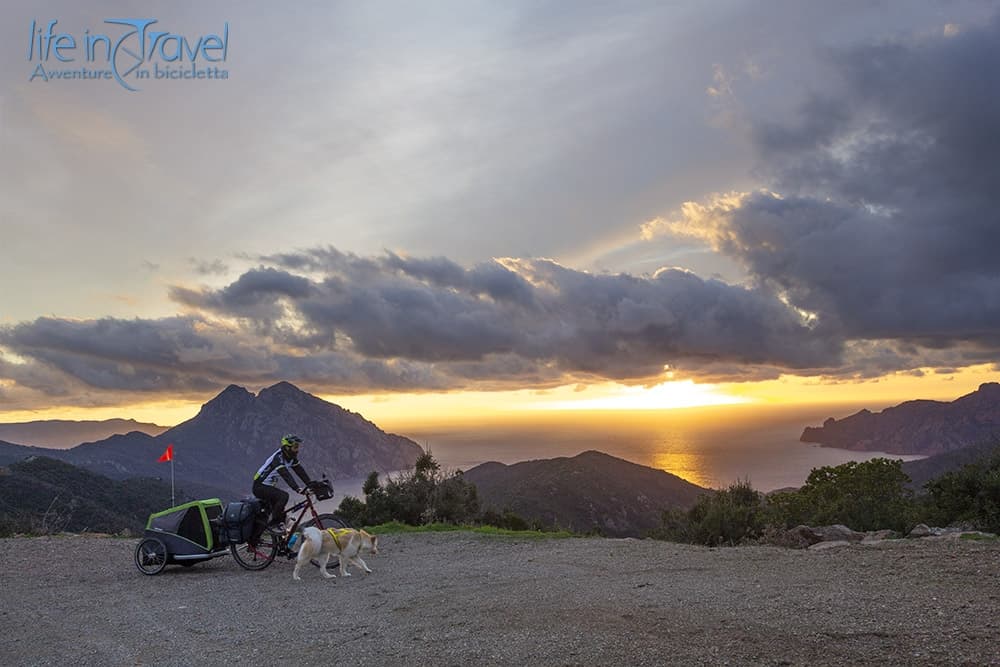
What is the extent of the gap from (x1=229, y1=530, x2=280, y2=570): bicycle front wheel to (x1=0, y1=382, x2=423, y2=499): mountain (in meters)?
91.5

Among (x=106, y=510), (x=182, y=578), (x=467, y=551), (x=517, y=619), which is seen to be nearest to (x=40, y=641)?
(x=182, y=578)

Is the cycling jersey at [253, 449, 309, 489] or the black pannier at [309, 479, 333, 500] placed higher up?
the cycling jersey at [253, 449, 309, 489]

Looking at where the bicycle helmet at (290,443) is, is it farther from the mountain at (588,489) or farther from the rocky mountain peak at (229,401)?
the rocky mountain peak at (229,401)

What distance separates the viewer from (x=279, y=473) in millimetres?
11883

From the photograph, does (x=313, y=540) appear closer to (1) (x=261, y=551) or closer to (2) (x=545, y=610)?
(1) (x=261, y=551)

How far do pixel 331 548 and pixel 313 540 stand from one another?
36 cm

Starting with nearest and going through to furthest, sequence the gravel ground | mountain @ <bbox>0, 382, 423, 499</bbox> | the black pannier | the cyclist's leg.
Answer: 1. the gravel ground
2. the black pannier
3. the cyclist's leg
4. mountain @ <bbox>0, 382, 423, 499</bbox>

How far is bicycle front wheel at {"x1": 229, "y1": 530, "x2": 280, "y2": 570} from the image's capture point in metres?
12.3

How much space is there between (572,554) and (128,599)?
7039 millimetres

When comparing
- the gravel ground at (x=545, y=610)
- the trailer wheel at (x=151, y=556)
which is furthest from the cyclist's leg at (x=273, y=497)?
the trailer wheel at (x=151, y=556)

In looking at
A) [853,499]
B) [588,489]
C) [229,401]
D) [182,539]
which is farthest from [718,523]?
[229,401]

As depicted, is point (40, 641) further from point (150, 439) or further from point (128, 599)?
Result: point (150, 439)

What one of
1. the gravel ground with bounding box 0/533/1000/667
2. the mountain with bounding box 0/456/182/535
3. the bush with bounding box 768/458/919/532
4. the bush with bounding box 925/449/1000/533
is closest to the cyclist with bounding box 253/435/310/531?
the gravel ground with bounding box 0/533/1000/667

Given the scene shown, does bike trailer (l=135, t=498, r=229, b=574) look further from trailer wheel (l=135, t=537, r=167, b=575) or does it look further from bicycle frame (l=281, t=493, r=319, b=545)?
bicycle frame (l=281, t=493, r=319, b=545)
